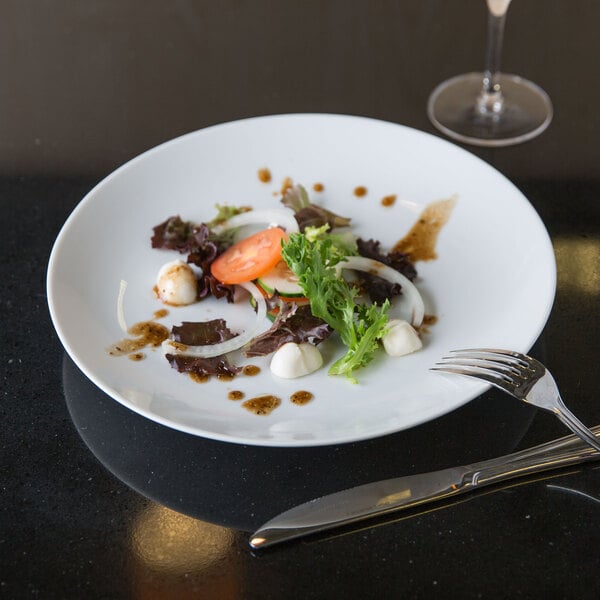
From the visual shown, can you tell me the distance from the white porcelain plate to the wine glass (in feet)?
1.02

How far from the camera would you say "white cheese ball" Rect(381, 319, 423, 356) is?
1.68 metres

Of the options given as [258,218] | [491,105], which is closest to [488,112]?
[491,105]

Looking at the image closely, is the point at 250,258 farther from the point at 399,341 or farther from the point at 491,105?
the point at 491,105

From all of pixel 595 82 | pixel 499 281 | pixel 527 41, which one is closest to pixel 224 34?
pixel 527 41

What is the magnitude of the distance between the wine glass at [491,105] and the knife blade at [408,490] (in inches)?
38.7

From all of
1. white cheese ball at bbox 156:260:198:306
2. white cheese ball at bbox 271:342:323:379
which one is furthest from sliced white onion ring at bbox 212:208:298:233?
white cheese ball at bbox 271:342:323:379

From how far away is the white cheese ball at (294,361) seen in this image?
5.44 ft

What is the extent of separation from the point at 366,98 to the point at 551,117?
46cm

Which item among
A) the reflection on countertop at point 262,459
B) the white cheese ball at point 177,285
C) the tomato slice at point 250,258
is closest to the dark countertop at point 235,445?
the reflection on countertop at point 262,459

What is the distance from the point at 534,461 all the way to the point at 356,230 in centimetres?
68

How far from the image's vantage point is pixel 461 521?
1491 mm

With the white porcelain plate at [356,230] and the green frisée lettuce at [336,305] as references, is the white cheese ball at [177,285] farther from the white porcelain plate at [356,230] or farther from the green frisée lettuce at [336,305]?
the green frisée lettuce at [336,305]

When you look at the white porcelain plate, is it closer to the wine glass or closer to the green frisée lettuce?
the green frisée lettuce

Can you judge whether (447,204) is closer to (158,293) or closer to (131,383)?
(158,293)
